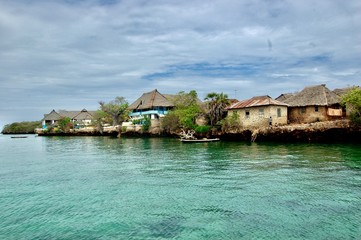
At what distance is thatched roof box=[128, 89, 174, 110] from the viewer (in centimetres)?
7225

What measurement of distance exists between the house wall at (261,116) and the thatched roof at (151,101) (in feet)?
81.4

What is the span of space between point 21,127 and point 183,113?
106 m

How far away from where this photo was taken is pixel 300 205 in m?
13.8

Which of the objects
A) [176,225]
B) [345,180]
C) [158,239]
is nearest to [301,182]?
[345,180]

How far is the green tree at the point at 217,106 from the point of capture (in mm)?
55656

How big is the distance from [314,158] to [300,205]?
50.9 feet

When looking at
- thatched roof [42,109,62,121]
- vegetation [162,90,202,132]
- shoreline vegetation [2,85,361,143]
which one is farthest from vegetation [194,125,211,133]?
thatched roof [42,109,62,121]

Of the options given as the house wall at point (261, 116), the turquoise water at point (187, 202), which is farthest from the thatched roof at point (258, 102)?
the turquoise water at point (187, 202)

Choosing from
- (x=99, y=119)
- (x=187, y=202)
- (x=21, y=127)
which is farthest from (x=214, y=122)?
(x=21, y=127)

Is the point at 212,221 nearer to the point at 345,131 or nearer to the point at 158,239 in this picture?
the point at 158,239

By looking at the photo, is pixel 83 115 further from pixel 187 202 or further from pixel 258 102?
pixel 187 202

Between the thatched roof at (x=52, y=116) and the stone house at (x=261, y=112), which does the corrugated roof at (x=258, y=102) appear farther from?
the thatched roof at (x=52, y=116)

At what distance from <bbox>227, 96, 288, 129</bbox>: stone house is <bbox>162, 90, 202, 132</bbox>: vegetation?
9878 millimetres

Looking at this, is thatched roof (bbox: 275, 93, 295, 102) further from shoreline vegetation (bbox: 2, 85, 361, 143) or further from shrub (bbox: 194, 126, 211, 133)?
shrub (bbox: 194, 126, 211, 133)
